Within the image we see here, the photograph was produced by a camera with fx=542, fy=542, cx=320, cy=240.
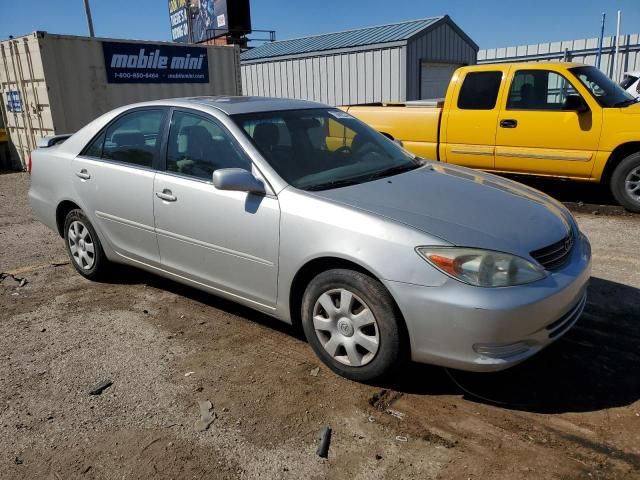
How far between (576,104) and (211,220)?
206 inches

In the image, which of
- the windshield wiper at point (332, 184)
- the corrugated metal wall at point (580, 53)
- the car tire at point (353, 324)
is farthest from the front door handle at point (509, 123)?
the corrugated metal wall at point (580, 53)

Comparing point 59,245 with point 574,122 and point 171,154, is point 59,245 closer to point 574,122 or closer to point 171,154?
point 171,154

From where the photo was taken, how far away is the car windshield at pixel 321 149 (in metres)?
3.43

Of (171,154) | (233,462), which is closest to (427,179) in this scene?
(171,154)

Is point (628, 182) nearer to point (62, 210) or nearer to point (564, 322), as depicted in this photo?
point (564, 322)

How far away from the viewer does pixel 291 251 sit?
314 centimetres

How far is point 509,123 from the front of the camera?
7.27 meters

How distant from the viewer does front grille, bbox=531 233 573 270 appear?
284 cm

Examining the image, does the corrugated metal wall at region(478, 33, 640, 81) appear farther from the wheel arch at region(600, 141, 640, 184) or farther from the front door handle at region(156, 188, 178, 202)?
the front door handle at region(156, 188, 178, 202)

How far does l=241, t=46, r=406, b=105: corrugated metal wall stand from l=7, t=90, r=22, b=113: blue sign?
889 cm

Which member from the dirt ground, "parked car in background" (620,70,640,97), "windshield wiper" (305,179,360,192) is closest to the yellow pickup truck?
the dirt ground

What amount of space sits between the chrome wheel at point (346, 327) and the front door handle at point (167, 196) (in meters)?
1.35

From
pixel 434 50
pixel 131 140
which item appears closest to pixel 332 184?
pixel 131 140

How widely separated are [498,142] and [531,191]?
3833 millimetres
